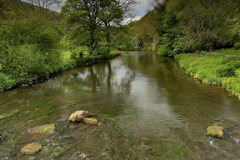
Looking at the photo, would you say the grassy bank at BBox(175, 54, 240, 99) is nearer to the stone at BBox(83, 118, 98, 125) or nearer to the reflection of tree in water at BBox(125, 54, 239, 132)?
the reflection of tree in water at BBox(125, 54, 239, 132)

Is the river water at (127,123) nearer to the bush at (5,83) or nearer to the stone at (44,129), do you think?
the stone at (44,129)

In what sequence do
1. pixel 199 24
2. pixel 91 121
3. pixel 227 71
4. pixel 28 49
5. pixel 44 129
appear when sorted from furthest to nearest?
pixel 199 24
pixel 28 49
pixel 227 71
pixel 91 121
pixel 44 129

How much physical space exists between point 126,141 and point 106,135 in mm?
753

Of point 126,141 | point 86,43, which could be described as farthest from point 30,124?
point 86,43

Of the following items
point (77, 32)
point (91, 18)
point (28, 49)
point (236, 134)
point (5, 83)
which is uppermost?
point (91, 18)

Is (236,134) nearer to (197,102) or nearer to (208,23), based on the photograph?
(197,102)

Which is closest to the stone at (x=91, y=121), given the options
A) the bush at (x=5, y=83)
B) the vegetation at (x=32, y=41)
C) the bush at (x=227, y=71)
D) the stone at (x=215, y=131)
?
the stone at (x=215, y=131)

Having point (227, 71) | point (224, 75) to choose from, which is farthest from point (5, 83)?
point (227, 71)

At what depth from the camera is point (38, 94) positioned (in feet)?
31.2

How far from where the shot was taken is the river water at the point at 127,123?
4023mm

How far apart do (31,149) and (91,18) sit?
74.9 feet

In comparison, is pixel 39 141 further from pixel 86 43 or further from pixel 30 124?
pixel 86 43

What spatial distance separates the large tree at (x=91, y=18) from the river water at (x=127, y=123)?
14.9 metres

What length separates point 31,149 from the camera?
4.06 meters
